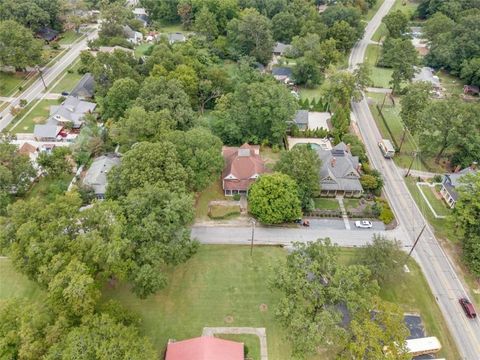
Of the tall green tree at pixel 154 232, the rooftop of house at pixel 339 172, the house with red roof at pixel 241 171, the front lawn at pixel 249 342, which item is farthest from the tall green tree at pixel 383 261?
the house with red roof at pixel 241 171

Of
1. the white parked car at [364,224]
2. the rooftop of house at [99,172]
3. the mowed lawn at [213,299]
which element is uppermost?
the rooftop of house at [99,172]

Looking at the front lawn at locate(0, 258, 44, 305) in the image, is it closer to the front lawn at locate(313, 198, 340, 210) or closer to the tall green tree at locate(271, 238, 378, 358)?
the tall green tree at locate(271, 238, 378, 358)

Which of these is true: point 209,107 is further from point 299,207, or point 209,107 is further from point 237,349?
point 237,349

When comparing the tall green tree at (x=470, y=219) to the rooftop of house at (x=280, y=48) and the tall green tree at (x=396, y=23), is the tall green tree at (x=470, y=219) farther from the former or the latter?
the tall green tree at (x=396, y=23)

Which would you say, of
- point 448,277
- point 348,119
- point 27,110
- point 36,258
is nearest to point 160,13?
point 27,110

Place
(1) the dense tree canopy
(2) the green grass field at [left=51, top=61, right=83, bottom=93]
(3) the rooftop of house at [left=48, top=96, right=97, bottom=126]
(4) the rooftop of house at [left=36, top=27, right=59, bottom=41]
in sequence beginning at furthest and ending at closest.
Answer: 1. (4) the rooftop of house at [left=36, top=27, right=59, bottom=41]
2. (2) the green grass field at [left=51, top=61, right=83, bottom=93]
3. (3) the rooftop of house at [left=48, top=96, right=97, bottom=126]
4. (1) the dense tree canopy

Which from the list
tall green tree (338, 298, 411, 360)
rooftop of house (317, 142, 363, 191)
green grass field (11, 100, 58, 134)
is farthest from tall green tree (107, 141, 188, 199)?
green grass field (11, 100, 58, 134)
